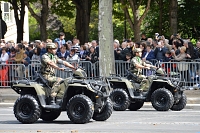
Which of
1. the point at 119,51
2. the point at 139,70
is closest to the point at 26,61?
the point at 119,51

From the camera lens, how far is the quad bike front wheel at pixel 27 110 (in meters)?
16.2

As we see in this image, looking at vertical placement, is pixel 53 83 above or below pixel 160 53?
below

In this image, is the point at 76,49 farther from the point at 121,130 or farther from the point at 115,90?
the point at 121,130

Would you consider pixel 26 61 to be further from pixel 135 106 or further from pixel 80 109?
pixel 80 109

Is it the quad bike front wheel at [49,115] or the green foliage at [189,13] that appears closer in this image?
the quad bike front wheel at [49,115]

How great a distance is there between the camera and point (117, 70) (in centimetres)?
2509

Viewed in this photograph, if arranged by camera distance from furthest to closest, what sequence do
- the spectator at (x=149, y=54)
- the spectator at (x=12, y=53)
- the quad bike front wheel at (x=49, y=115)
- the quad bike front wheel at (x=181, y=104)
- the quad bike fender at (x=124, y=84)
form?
the spectator at (x=12, y=53) → the spectator at (x=149, y=54) → the quad bike fender at (x=124, y=84) → the quad bike front wheel at (x=181, y=104) → the quad bike front wheel at (x=49, y=115)

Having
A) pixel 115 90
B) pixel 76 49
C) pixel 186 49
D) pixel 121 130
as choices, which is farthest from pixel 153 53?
pixel 121 130

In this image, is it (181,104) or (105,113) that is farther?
(181,104)

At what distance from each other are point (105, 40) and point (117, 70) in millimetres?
1097

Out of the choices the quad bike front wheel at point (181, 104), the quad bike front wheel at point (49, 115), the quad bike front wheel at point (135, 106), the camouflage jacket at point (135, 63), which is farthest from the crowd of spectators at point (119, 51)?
the quad bike front wheel at point (49, 115)

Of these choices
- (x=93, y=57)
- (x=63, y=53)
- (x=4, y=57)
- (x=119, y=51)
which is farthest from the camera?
(x=4, y=57)

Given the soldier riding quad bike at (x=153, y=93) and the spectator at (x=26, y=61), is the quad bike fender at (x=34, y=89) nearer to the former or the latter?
the soldier riding quad bike at (x=153, y=93)

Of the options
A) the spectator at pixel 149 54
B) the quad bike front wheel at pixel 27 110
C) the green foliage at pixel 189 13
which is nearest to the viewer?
the quad bike front wheel at pixel 27 110
